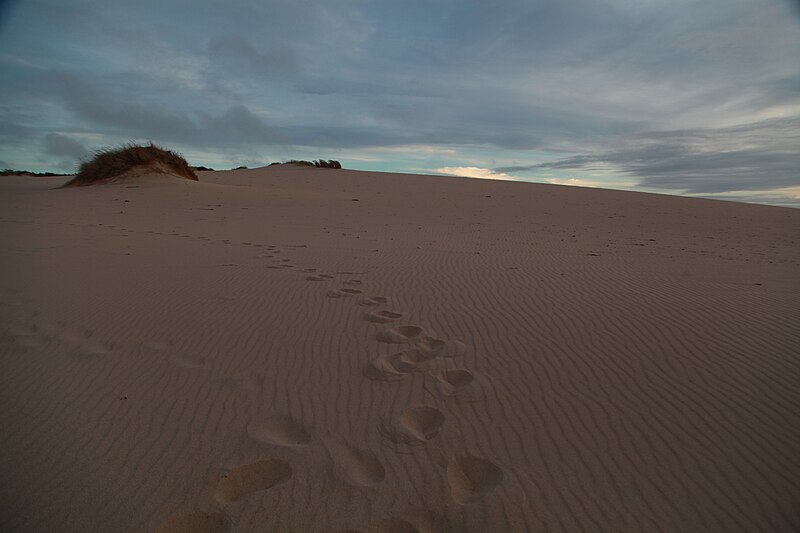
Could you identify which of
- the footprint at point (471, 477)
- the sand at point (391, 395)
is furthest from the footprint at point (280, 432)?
the footprint at point (471, 477)

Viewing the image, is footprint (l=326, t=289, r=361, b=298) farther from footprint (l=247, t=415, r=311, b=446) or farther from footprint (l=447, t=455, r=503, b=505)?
footprint (l=447, t=455, r=503, b=505)

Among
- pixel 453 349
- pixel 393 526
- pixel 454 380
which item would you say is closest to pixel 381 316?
pixel 453 349

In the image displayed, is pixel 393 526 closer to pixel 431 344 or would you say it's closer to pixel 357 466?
pixel 357 466

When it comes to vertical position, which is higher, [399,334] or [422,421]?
[399,334]

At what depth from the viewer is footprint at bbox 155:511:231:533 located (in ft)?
5.84

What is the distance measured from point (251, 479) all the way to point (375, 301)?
8.49ft

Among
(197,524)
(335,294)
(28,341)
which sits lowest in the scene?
(197,524)

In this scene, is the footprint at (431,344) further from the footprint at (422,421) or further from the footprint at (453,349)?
the footprint at (422,421)

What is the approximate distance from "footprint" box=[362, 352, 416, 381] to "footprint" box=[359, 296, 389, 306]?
1.21 metres

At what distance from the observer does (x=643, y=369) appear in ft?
9.93

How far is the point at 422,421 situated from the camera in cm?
251

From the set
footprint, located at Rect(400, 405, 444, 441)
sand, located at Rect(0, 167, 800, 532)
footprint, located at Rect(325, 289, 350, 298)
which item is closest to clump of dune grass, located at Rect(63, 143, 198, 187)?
sand, located at Rect(0, 167, 800, 532)

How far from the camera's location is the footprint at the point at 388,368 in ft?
9.78

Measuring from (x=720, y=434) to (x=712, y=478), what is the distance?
15.8 inches
